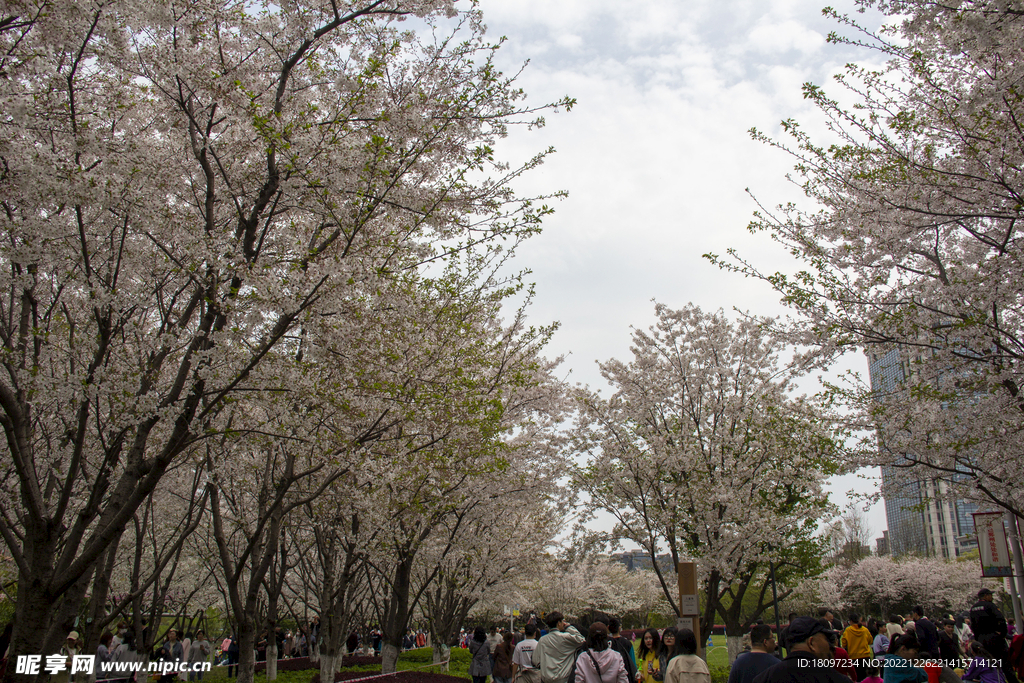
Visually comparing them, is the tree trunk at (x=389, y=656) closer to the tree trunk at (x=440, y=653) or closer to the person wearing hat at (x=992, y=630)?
the tree trunk at (x=440, y=653)

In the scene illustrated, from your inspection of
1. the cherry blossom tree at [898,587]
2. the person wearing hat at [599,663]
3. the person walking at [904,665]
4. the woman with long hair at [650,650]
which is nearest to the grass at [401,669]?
the woman with long hair at [650,650]

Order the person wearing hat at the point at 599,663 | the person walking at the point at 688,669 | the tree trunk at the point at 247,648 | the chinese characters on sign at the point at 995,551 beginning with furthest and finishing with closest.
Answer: the chinese characters on sign at the point at 995,551
the tree trunk at the point at 247,648
the person wearing hat at the point at 599,663
the person walking at the point at 688,669

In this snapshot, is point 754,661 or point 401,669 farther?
point 401,669

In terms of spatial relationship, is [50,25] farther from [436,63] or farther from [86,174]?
[436,63]

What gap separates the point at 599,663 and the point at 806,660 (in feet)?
10.2

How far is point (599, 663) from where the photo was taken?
6.34m

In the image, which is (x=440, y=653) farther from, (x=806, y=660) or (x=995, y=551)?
(x=806, y=660)

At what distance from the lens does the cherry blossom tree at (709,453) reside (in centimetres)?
1341

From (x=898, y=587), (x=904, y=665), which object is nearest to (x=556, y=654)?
(x=904, y=665)

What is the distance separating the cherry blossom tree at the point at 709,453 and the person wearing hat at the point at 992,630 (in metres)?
4.07

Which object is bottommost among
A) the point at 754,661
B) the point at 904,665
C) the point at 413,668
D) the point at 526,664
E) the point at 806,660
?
the point at 413,668

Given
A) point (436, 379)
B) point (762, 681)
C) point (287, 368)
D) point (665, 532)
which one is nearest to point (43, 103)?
point (287, 368)

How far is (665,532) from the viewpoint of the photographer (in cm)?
1405

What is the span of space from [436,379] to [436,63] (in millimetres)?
4193
